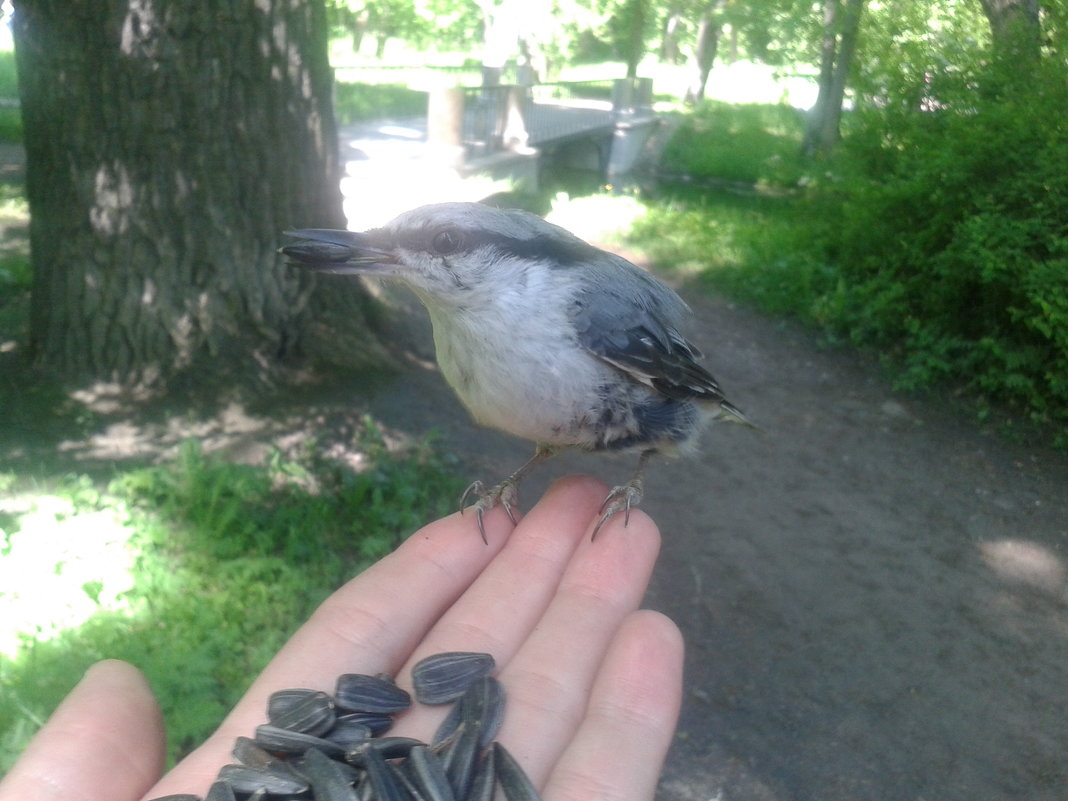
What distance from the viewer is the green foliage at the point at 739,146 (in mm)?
16516

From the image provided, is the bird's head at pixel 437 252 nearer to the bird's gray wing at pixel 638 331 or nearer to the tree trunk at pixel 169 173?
the bird's gray wing at pixel 638 331

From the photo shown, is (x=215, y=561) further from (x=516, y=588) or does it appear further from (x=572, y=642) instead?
(x=572, y=642)

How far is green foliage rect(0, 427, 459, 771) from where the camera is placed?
259 cm

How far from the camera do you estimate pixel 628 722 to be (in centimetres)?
181

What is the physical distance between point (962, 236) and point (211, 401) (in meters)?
5.56

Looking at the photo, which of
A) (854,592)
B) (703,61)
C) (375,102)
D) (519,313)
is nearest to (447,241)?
(519,313)

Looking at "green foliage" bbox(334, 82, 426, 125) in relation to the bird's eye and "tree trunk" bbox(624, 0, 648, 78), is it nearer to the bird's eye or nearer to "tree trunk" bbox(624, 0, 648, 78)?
"tree trunk" bbox(624, 0, 648, 78)

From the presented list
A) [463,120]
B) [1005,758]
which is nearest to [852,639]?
[1005,758]

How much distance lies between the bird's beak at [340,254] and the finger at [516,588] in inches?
35.6

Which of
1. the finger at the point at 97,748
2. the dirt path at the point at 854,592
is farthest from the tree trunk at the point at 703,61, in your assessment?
the finger at the point at 97,748

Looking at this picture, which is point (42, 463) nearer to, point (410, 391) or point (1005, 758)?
point (410, 391)

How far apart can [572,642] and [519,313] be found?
0.86 meters

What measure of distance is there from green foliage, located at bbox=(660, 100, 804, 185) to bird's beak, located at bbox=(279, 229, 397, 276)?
40.2 feet

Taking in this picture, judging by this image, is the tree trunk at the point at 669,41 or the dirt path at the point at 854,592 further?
the tree trunk at the point at 669,41
